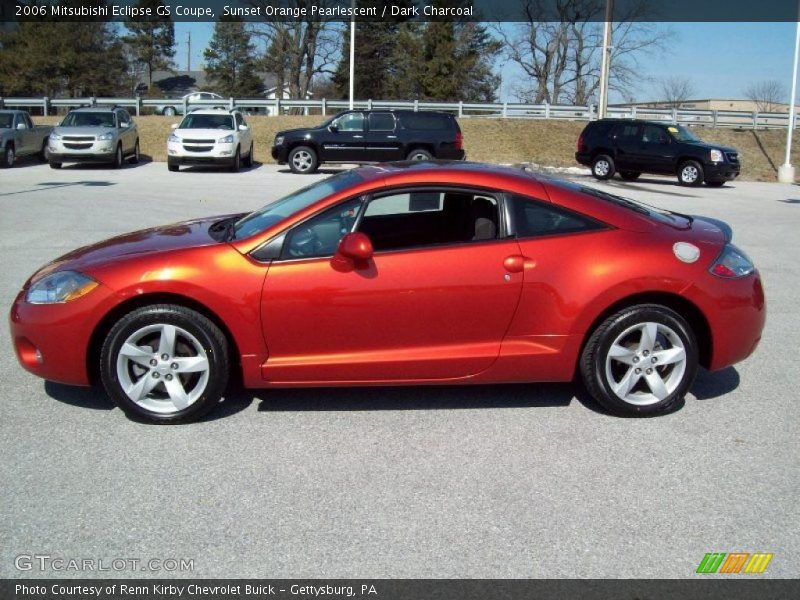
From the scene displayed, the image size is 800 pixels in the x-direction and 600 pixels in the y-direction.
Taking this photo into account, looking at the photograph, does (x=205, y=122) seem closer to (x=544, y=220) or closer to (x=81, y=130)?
(x=81, y=130)

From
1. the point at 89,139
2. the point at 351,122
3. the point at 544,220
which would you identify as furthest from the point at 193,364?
the point at 89,139

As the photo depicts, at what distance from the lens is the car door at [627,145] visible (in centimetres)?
2397

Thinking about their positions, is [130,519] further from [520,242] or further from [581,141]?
[581,141]

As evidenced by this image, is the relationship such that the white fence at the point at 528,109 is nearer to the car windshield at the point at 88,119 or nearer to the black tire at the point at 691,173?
the car windshield at the point at 88,119

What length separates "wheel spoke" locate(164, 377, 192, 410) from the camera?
463 cm

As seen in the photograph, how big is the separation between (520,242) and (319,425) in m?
1.61

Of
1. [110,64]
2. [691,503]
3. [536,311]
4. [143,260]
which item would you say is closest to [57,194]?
[143,260]

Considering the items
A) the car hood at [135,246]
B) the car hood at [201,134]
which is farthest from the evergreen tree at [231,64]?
the car hood at [135,246]

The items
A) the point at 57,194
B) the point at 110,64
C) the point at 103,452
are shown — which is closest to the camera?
the point at 103,452

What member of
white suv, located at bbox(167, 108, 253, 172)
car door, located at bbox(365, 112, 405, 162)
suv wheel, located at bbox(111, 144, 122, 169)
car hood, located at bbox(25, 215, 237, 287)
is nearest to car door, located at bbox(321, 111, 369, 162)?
car door, located at bbox(365, 112, 405, 162)

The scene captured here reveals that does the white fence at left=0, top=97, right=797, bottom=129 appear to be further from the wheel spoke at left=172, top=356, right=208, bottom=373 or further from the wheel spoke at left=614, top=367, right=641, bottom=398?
the wheel spoke at left=614, top=367, right=641, bottom=398

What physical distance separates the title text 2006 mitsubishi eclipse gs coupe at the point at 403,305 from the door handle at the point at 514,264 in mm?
12

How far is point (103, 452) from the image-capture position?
4.31 m
